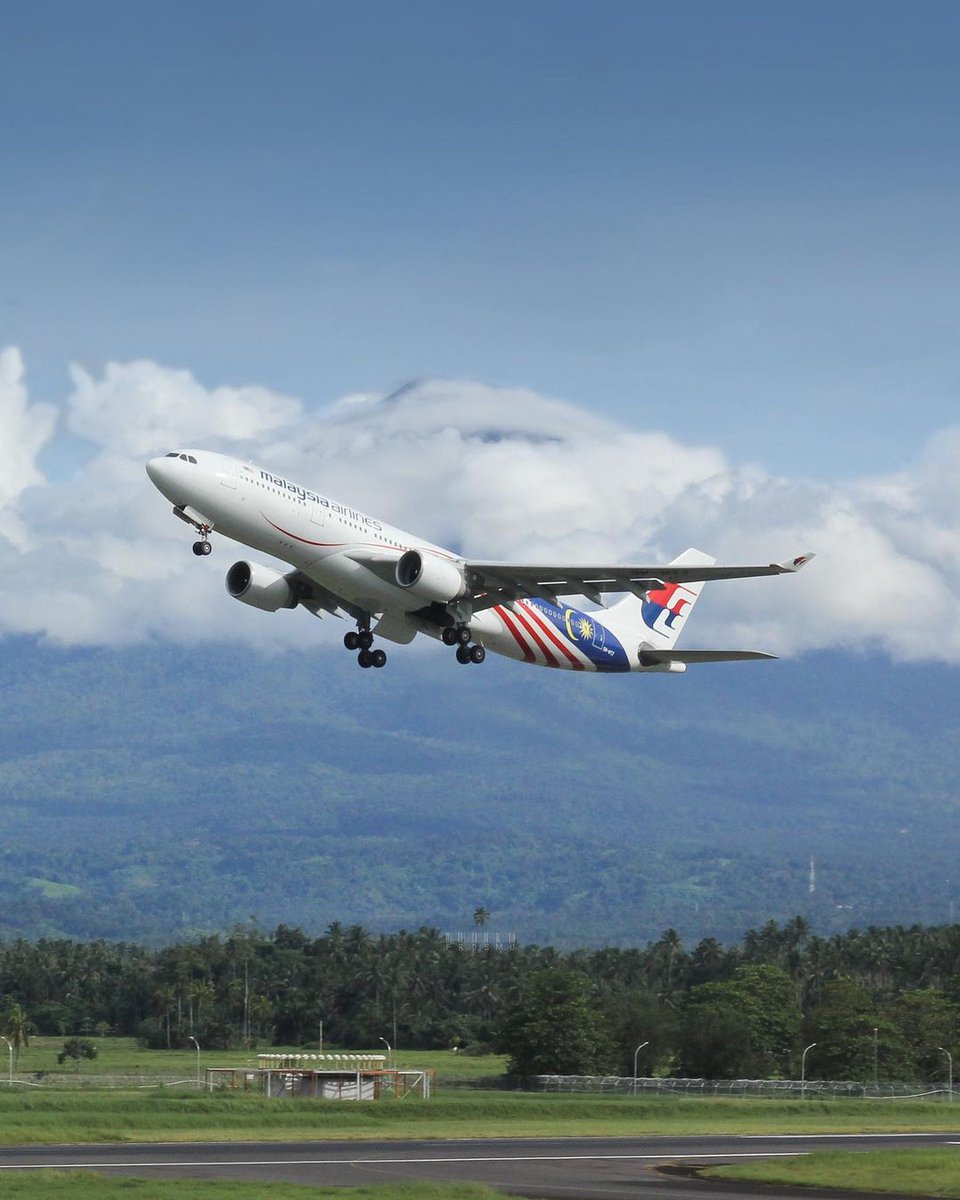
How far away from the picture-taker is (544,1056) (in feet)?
412

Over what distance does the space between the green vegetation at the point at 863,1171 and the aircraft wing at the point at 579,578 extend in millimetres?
18399

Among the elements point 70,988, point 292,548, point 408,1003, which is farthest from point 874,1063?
point 70,988

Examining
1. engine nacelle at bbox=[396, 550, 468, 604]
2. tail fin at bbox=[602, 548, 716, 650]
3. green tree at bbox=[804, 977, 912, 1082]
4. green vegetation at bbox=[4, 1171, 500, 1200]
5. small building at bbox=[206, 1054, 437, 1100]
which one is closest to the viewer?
green vegetation at bbox=[4, 1171, 500, 1200]

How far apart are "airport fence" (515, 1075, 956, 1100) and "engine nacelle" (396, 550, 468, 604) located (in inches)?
2344

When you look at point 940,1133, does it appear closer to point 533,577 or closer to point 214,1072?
point 533,577

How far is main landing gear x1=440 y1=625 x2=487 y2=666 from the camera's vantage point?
6538 cm

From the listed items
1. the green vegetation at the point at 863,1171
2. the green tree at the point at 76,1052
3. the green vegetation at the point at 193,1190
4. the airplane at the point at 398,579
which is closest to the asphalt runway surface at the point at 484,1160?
the green vegetation at the point at 193,1190

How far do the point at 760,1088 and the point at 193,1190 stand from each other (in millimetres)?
73856

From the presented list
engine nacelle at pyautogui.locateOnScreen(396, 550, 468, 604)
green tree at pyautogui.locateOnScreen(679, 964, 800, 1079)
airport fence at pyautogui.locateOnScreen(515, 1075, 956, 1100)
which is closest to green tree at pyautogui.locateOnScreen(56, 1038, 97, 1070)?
airport fence at pyautogui.locateOnScreen(515, 1075, 956, 1100)

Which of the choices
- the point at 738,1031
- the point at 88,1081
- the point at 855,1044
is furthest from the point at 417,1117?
the point at 855,1044

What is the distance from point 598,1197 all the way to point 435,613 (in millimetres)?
21824

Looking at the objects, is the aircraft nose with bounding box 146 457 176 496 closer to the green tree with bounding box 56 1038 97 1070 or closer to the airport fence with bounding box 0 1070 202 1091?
the airport fence with bounding box 0 1070 202 1091

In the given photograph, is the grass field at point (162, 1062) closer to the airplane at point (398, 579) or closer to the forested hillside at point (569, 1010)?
the forested hillside at point (569, 1010)

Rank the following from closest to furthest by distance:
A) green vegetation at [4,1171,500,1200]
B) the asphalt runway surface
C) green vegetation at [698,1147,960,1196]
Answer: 1. green vegetation at [4,1171,500,1200]
2. green vegetation at [698,1147,960,1196]
3. the asphalt runway surface
